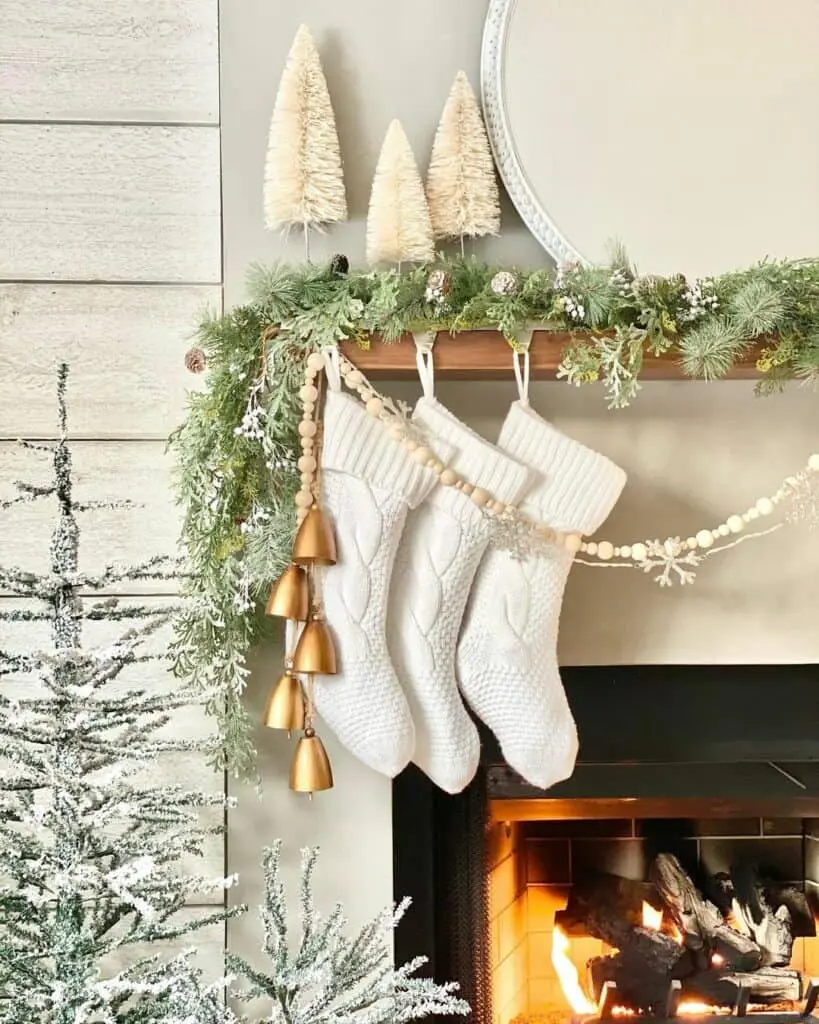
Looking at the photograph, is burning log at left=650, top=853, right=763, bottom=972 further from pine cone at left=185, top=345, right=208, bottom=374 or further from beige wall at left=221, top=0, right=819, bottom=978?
pine cone at left=185, top=345, right=208, bottom=374

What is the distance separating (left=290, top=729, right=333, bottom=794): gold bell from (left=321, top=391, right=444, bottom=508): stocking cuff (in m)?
0.27

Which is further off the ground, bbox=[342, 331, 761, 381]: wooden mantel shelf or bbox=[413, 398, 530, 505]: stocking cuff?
bbox=[342, 331, 761, 381]: wooden mantel shelf

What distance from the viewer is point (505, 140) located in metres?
1.16

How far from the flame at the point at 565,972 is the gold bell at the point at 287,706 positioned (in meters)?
0.63

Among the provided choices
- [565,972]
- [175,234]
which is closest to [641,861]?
[565,972]

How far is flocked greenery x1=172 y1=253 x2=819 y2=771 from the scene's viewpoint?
3.38ft

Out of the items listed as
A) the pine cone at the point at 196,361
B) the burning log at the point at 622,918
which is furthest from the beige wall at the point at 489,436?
the burning log at the point at 622,918

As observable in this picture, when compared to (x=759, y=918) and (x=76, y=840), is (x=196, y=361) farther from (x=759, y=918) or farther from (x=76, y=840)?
(x=759, y=918)

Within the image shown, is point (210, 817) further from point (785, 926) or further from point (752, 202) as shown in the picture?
point (752, 202)

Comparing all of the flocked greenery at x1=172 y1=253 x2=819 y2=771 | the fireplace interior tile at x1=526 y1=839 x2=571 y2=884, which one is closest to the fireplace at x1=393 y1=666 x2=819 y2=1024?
the fireplace interior tile at x1=526 y1=839 x2=571 y2=884

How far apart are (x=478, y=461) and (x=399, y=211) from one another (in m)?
0.30

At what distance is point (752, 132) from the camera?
1.18 meters

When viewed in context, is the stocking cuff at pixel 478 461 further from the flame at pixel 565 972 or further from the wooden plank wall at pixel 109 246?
the flame at pixel 565 972

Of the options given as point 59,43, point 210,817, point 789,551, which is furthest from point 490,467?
point 59,43
